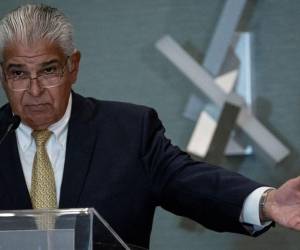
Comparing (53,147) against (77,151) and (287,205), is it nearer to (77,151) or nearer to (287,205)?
(77,151)

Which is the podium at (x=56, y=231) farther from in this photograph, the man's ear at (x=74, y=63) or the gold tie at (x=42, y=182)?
the man's ear at (x=74, y=63)

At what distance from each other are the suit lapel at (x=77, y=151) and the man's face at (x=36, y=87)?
2.0 inches

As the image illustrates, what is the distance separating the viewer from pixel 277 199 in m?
1.43

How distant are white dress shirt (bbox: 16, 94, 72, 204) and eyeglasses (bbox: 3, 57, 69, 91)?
0.09 m

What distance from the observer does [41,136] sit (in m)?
1.68

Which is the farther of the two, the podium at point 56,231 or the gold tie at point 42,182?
the gold tie at point 42,182

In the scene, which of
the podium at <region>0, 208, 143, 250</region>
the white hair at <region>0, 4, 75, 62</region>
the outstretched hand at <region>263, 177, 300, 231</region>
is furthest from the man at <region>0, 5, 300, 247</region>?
A: the podium at <region>0, 208, 143, 250</region>

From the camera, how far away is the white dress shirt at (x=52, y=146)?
167 cm

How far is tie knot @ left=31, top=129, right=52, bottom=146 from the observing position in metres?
1.67

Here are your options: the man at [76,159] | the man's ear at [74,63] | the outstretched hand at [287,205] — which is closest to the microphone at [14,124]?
the man at [76,159]

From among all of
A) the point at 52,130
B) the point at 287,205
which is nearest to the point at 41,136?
the point at 52,130

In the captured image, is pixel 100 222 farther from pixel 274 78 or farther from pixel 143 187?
pixel 274 78

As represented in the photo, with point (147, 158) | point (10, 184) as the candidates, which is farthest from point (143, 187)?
point (10, 184)

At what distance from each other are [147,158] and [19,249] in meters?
0.59
